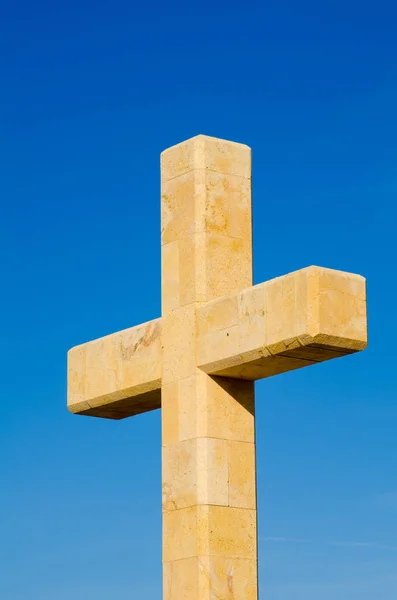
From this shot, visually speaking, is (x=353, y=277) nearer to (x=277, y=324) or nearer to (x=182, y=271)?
(x=277, y=324)

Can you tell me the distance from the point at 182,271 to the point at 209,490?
8.26 feet

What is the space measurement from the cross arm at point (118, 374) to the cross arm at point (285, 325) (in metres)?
1.11

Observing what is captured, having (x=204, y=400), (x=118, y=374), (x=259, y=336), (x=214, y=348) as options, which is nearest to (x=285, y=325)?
(x=259, y=336)

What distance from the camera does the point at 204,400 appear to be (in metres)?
16.5

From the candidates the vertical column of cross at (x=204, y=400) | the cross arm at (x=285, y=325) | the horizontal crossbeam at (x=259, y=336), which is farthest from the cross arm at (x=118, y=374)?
the cross arm at (x=285, y=325)

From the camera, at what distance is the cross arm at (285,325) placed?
50.2ft

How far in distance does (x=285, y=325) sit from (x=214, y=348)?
3.89 feet

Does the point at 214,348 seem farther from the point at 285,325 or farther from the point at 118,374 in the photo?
the point at 118,374

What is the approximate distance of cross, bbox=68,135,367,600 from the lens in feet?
51.2

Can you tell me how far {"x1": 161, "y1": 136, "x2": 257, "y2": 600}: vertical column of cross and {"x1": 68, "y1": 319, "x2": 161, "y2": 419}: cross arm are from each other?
1.17 ft

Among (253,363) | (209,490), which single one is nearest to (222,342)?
(253,363)

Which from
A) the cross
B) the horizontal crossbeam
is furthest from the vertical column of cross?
the horizontal crossbeam

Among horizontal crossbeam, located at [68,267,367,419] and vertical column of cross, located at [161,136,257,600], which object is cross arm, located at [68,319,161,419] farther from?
vertical column of cross, located at [161,136,257,600]

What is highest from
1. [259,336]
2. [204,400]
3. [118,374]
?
[118,374]
